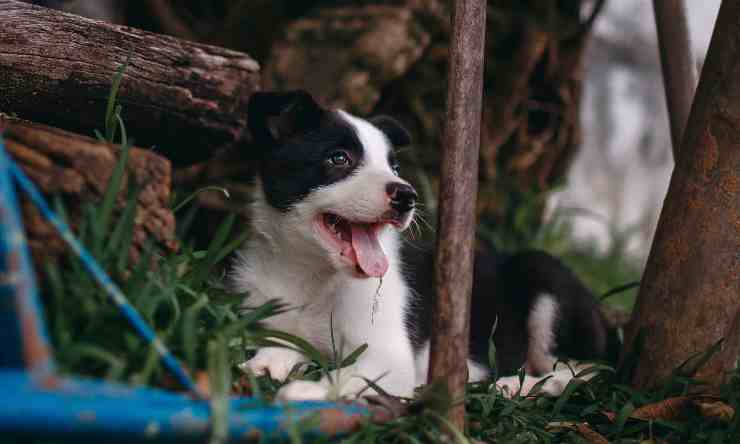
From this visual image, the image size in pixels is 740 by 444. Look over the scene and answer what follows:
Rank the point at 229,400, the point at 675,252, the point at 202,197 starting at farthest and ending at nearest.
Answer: the point at 202,197 < the point at 675,252 < the point at 229,400

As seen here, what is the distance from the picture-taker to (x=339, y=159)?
9.99 feet

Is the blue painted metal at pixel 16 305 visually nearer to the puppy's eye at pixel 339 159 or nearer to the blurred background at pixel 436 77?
the puppy's eye at pixel 339 159

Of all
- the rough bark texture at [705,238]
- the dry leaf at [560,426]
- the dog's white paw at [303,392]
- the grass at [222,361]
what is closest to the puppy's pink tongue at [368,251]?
the grass at [222,361]

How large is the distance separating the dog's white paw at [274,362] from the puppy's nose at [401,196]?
2.14 feet

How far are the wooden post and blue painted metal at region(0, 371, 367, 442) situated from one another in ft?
8.40

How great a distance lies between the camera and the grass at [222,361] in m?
1.79

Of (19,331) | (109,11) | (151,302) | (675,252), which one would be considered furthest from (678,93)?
(109,11)

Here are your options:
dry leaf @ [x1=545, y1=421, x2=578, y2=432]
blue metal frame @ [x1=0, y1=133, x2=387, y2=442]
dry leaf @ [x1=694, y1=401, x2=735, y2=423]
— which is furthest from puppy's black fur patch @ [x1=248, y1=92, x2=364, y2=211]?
dry leaf @ [x1=694, y1=401, x2=735, y2=423]

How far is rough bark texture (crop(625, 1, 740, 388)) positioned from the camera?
2730mm

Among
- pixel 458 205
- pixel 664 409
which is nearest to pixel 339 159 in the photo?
pixel 458 205

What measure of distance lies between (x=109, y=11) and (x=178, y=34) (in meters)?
0.77

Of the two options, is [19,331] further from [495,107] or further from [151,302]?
[495,107]

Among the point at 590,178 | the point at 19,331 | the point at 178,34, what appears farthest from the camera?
the point at 590,178

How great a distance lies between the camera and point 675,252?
2816mm
